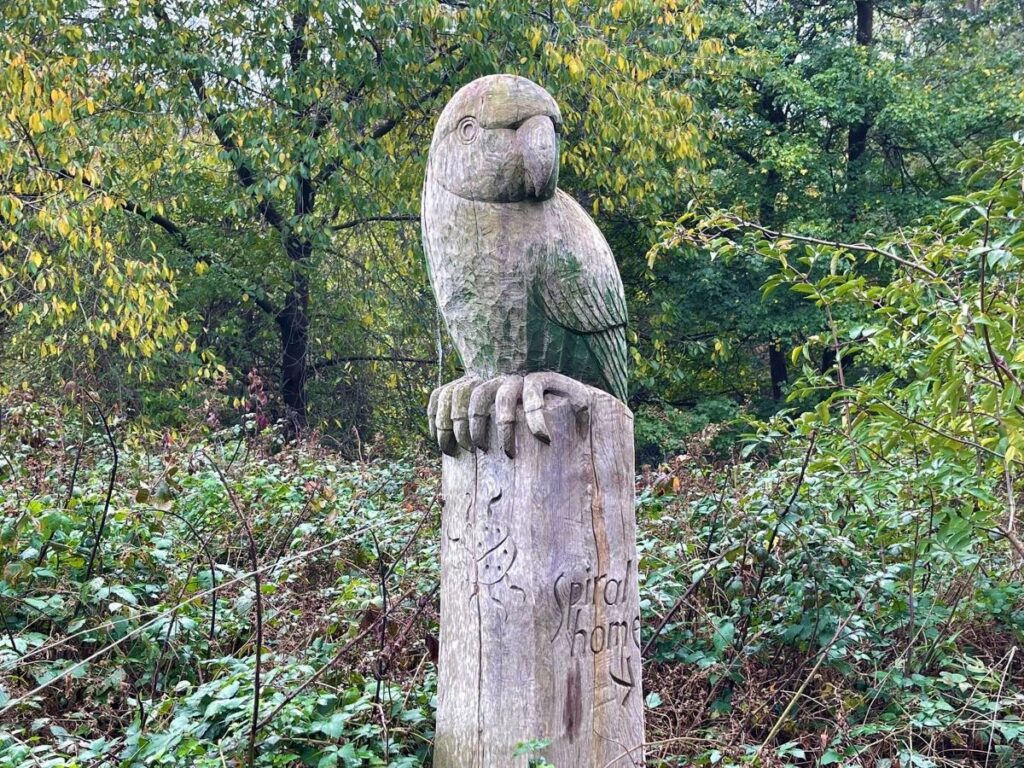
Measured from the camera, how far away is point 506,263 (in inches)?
116

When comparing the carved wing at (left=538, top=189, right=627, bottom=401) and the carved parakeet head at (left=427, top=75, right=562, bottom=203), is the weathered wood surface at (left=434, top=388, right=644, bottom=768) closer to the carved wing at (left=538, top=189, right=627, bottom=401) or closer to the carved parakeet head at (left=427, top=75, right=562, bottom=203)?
the carved wing at (left=538, top=189, right=627, bottom=401)

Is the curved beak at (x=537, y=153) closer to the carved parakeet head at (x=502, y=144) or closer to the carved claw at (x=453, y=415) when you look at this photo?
the carved parakeet head at (x=502, y=144)

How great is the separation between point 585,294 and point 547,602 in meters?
0.95

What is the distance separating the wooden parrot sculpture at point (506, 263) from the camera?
293 centimetres

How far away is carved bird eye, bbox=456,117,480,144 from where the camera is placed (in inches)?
117

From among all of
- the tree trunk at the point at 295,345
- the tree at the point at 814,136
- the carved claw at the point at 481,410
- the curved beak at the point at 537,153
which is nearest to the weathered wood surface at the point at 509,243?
the curved beak at the point at 537,153

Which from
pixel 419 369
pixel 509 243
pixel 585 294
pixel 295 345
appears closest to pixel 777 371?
pixel 419 369

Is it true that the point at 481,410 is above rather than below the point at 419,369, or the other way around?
above

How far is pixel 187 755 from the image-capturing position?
9.83ft

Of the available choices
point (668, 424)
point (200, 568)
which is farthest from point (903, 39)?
point (200, 568)

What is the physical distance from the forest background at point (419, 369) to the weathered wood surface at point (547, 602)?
46cm

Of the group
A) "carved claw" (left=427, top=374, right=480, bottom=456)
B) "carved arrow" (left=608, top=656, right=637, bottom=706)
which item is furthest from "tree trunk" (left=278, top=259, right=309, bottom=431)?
"carved arrow" (left=608, top=656, right=637, bottom=706)

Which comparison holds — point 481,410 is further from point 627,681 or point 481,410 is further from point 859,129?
point 859,129

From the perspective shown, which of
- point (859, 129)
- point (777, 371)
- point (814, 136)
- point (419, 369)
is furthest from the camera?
point (777, 371)
